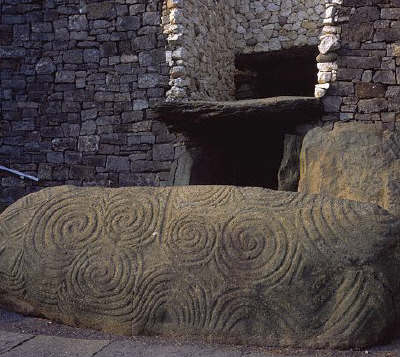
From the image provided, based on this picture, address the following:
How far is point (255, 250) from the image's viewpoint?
8.91ft

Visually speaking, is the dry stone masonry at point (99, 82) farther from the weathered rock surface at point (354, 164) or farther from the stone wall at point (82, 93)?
the weathered rock surface at point (354, 164)

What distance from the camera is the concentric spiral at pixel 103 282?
2.79 m

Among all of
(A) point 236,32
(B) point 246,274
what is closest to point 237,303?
(B) point 246,274

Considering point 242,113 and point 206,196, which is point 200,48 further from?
point 206,196

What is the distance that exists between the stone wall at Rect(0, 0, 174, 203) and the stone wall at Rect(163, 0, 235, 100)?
10.2 inches

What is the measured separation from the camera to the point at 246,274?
8.75 feet

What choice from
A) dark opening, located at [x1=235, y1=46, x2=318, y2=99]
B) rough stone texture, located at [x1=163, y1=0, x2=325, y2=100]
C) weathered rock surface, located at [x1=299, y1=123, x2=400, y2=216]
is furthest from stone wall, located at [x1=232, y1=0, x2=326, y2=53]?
weathered rock surface, located at [x1=299, y1=123, x2=400, y2=216]

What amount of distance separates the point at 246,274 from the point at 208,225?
366mm

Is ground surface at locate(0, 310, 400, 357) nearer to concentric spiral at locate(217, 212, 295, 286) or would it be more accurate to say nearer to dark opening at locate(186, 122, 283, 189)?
concentric spiral at locate(217, 212, 295, 286)

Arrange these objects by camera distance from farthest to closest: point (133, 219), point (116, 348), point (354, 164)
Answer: point (354, 164), point (133, 219), point (116, 348)

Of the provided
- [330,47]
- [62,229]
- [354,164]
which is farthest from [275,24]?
[62,229]

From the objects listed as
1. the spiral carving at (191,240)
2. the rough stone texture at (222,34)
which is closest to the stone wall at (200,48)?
the rough stone texture at (222,34)

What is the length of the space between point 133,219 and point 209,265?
1.89ft

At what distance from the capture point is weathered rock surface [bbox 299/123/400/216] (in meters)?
3.76
